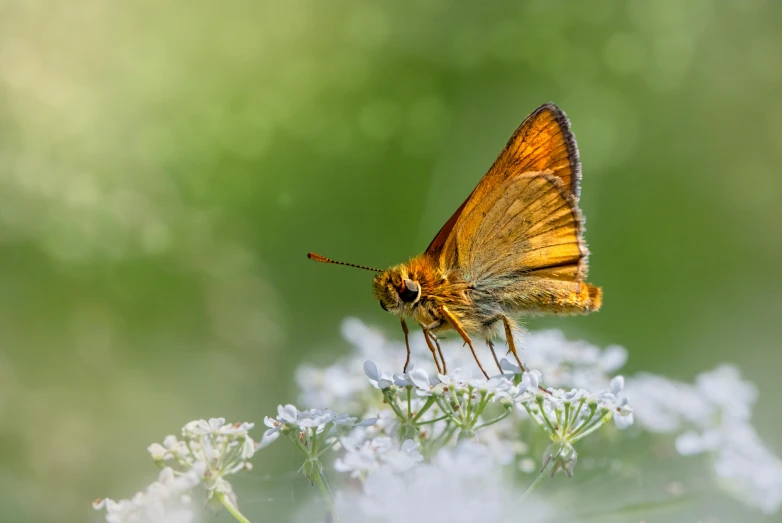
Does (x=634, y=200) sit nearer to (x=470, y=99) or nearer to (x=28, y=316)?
(x=470, y=99)

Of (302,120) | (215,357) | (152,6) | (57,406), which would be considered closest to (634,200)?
(302,120)

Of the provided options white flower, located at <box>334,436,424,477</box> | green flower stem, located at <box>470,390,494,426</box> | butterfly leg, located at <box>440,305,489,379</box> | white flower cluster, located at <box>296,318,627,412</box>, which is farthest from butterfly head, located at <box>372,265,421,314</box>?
white flower, located at <box>334,436,424,477</box>

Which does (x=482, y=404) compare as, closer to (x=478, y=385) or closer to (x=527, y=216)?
(x=478, y=385)

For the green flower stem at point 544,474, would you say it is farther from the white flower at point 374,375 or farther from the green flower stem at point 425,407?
the white flower at point 374,375

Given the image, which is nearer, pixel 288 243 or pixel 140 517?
pixel 140 517

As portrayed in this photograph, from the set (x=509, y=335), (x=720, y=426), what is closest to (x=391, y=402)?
(x=509, y=335)

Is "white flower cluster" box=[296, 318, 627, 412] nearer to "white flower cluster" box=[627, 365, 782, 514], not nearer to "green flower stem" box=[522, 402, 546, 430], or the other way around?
"white flower cluster" box=[627, 365, 782, 514]

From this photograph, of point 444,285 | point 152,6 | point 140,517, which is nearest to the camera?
point 140,517
